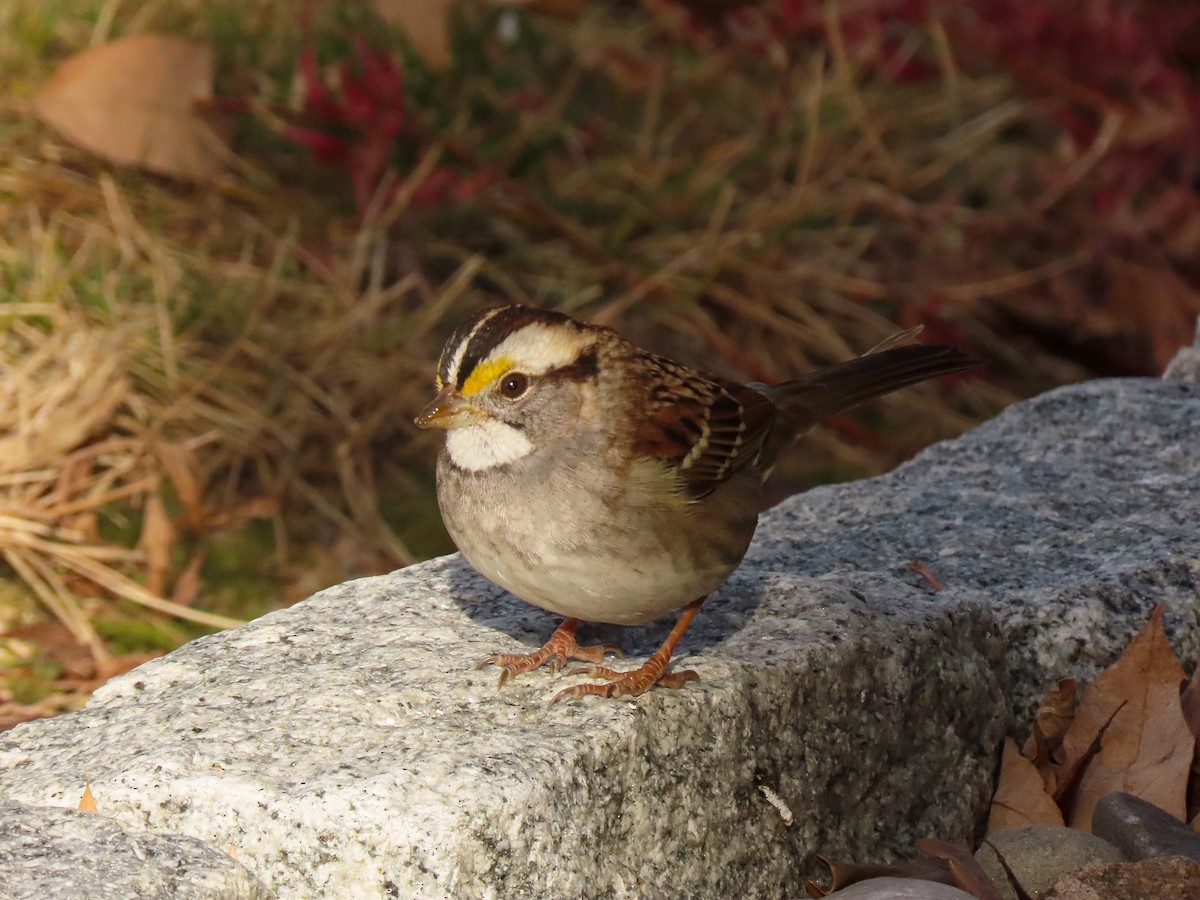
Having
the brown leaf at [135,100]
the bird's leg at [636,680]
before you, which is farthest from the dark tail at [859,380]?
the brown leaf at [135,100]

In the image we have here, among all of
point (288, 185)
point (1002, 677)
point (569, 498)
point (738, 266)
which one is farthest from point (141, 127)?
point (1002, 677)

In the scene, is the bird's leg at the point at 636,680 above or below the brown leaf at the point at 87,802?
above

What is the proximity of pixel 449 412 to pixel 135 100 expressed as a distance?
3.36 meters

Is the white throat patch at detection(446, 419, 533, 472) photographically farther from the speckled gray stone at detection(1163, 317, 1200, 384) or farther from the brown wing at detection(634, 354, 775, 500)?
the speckled gray stone at detection(1163, 317, 1200, 384)

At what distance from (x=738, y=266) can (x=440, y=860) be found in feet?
13.2

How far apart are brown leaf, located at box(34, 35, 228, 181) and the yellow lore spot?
3.24 m

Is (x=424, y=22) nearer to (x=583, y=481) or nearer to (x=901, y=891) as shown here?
Answer: (x=583, y=481)

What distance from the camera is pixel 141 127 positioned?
579cm

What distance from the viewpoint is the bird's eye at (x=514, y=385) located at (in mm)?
3012

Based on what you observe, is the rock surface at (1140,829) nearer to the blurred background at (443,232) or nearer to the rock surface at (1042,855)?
the rock surface at (1042,855)

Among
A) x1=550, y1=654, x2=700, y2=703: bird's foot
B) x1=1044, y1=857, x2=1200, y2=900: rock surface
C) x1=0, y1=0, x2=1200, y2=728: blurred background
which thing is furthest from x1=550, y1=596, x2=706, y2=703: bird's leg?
x1=0, y1=0, x2=1200, y2=728: blurred background

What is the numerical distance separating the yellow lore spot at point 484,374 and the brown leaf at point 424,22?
3.43 m

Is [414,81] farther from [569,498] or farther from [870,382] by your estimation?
[569,498]

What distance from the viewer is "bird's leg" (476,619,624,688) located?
2916 millimetres
